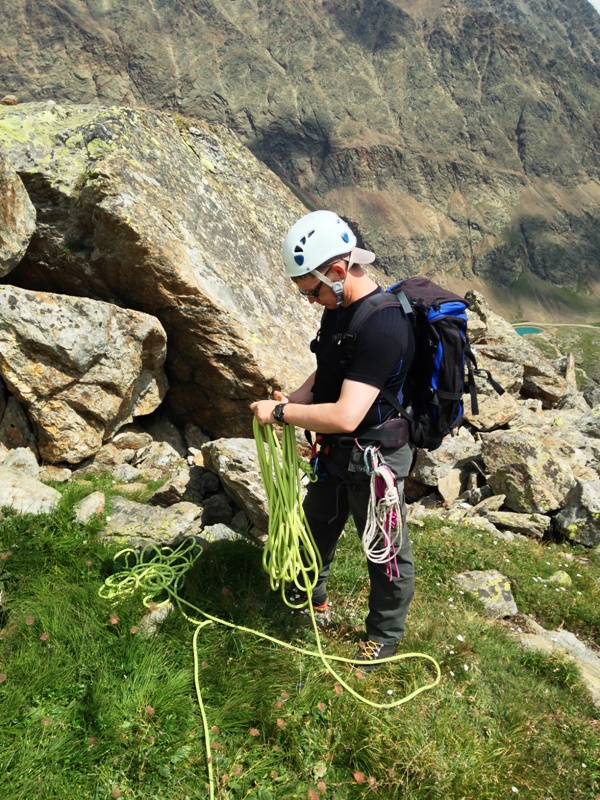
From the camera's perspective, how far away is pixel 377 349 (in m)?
4.45

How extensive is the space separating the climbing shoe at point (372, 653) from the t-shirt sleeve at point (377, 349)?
9.13 ft

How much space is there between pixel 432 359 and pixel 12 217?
834 centimetres

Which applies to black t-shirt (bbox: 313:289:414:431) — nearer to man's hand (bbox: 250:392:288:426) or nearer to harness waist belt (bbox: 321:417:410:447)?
harness waist belt (bbox: 321:417:410:447)

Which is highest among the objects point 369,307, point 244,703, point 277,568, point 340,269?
point 340,269

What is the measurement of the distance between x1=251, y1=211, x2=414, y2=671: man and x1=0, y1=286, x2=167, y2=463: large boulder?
621 cm

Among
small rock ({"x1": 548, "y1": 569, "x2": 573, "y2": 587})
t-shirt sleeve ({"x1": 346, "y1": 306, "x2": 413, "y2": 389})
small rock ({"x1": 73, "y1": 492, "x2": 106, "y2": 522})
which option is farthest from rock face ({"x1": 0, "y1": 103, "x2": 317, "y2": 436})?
t-shirt sleeve ({"x1": 346, "y1": 306, "x2": 413, "y2": 389})

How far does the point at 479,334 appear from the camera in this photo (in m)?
19.5

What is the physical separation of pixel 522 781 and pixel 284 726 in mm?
2031

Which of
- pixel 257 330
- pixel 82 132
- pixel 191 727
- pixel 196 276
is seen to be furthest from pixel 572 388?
pixel 191 727

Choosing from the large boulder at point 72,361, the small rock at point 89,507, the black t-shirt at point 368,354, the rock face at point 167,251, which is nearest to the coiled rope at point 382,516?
the black t-shirt at point 368,354

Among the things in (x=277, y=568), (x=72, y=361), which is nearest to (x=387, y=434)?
(x=277, y=568)

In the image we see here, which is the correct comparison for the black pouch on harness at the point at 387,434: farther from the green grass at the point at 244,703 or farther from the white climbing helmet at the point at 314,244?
the green grass at the point at 244,703

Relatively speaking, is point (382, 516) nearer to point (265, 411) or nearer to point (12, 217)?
point (265, 411)

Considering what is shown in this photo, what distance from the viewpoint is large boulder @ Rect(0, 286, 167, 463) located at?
969 cm
